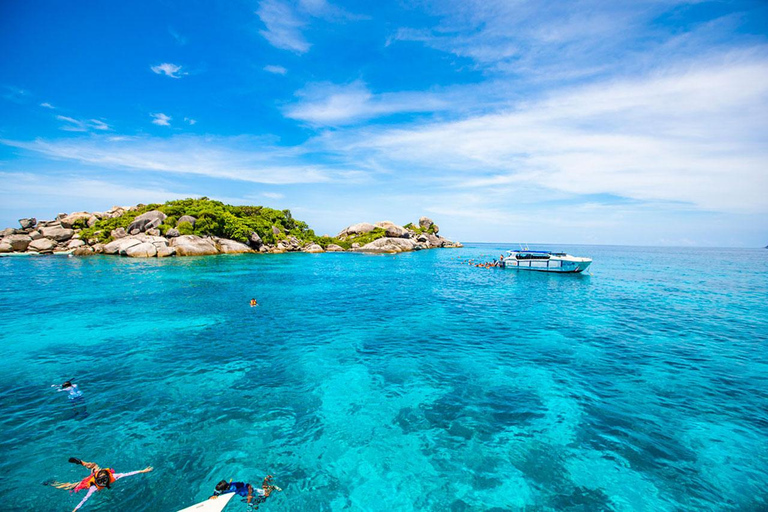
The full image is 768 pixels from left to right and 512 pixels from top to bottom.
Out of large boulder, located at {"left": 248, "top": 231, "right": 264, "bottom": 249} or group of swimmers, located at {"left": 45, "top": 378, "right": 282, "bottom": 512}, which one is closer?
group of swimmers, located at {"left": 45, "top": 378, "right": 282, "bottom": 512}

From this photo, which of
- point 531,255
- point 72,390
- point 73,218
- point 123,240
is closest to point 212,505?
point 72,390

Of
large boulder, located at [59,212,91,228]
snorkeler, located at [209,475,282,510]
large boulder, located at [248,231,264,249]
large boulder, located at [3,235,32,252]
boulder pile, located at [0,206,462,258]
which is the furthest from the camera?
large boulder, located at [248,231,264,249]

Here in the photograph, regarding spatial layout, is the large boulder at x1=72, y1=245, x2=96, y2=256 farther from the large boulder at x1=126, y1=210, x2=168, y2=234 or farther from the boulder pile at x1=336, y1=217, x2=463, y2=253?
the boulder pile at x1=336, y1=217, x2=463, y2=253

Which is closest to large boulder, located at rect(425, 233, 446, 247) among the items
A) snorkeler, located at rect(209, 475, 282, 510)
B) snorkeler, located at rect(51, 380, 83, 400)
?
snorkeler, located at rect(51, 380, 83, 400)

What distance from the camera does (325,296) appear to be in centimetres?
3294

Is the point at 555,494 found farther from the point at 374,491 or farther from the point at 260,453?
the point at 260,453

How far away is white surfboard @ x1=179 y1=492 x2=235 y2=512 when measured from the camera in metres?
7.20

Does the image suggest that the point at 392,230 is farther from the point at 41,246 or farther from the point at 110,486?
the point at 110,486

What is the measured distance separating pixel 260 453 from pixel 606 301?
116 ft

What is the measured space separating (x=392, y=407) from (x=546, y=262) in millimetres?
55631

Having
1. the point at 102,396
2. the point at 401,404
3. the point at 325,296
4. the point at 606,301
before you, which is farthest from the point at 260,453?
the point at 606,301

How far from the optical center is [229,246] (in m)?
81.3

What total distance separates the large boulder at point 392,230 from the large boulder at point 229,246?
57.4 m

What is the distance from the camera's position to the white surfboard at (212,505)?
720 centimetres
